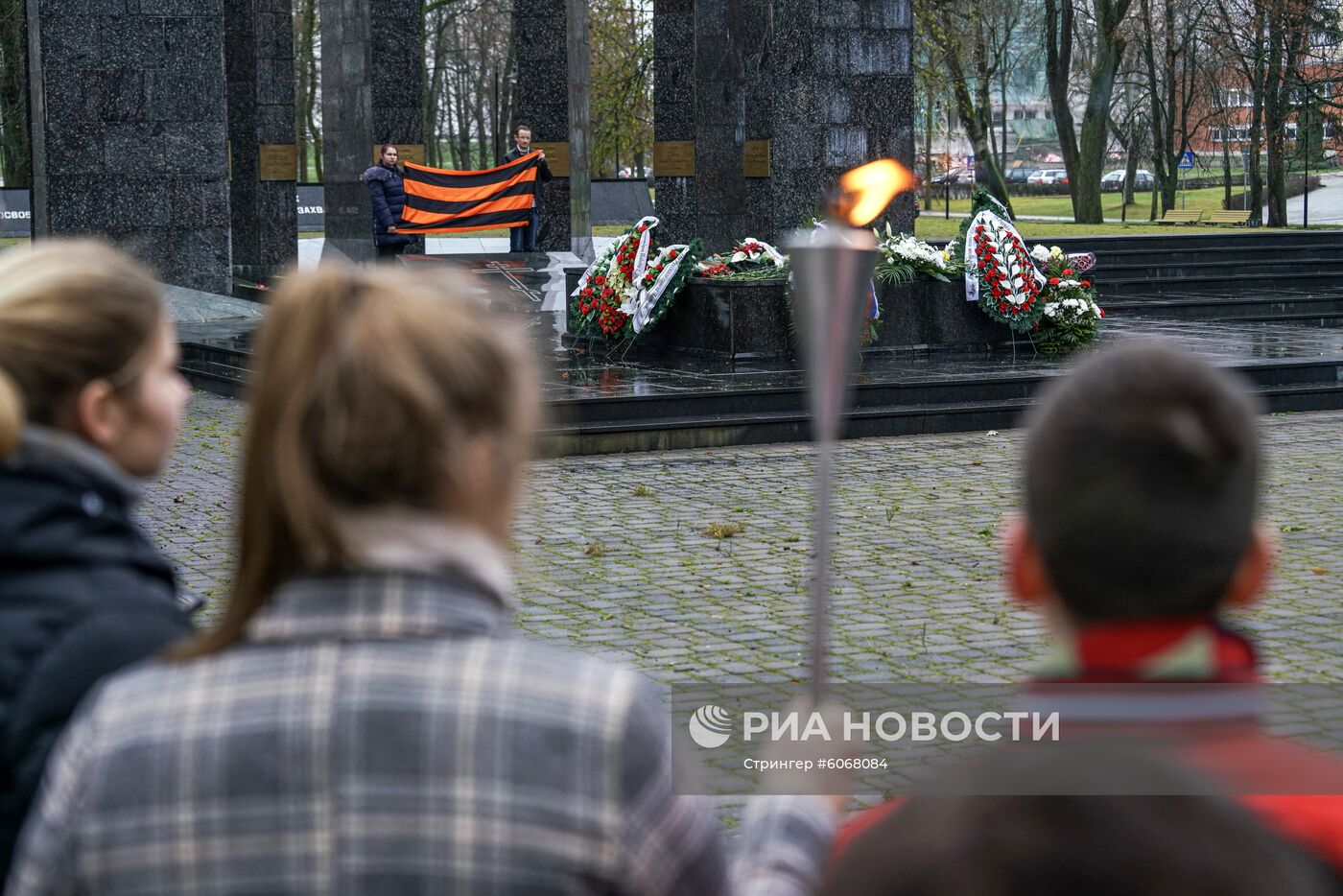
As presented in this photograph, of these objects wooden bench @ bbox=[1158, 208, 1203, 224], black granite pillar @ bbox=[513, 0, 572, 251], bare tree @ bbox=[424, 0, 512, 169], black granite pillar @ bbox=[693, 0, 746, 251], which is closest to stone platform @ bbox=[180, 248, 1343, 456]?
black granite pillar @ bbox=[513, 0, 572, 251]

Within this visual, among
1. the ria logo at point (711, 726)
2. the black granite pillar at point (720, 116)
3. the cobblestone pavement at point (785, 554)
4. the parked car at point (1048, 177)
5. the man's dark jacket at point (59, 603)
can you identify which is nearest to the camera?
the man's dark jacket at point (59, 603)

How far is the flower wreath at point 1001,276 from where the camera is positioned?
1611 centimetres

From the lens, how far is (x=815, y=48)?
1761cm

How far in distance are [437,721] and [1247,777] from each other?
0.68m

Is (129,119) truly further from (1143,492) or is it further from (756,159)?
(1143,492)

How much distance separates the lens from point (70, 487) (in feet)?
7.18

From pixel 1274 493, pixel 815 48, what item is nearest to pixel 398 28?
pixel 815 48

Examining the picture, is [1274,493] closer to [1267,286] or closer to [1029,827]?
[1029,827]

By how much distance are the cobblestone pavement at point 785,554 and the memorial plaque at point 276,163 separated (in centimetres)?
1742

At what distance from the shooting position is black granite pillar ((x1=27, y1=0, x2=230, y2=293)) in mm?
18547

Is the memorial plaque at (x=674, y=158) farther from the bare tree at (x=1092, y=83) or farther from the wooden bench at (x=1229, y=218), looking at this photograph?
the wooden bench at (x=1229, y=218)

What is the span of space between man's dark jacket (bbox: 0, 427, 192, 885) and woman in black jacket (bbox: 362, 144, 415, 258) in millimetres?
20095

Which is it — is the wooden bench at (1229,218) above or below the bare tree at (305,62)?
below

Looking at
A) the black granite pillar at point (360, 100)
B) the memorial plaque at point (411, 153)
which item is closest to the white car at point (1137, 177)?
the black granite pillar at point (360, 100)
